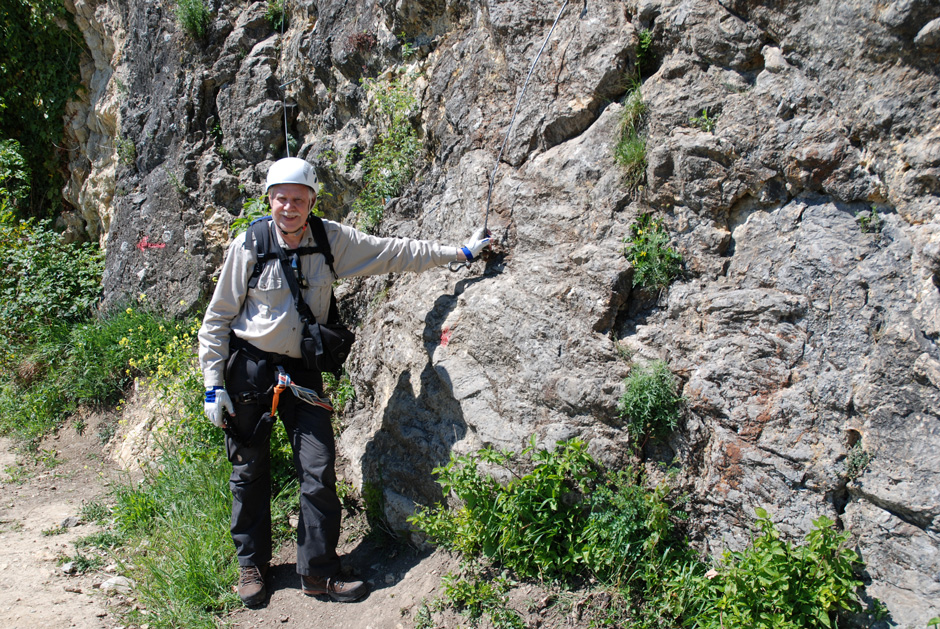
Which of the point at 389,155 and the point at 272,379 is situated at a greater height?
the point at 389,155

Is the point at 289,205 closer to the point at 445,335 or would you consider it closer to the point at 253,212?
the point at 445,335

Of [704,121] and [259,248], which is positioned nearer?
[704,121]

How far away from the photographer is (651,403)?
11.4 ft

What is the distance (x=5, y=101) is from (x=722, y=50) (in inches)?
424

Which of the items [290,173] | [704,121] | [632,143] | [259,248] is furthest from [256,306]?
[704,121]

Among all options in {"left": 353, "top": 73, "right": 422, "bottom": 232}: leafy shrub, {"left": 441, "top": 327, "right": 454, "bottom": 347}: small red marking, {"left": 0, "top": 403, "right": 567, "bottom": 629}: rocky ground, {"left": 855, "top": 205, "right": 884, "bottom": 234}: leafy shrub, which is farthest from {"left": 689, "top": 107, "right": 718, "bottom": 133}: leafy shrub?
{"left": 0, "top": 403, "right": 567, "bottom": 629}: rocky ground

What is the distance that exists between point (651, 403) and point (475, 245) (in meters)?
1.57

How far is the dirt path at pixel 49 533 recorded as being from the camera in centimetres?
414

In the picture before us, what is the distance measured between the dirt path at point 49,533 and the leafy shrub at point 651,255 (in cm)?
396

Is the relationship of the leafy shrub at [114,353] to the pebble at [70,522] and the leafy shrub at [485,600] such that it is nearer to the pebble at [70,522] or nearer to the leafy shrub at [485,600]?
the pebble at [70,522]

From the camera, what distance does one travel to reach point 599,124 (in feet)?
13.7

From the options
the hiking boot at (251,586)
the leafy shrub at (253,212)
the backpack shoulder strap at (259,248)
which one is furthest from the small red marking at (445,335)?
the leafy shrub at (253,212)

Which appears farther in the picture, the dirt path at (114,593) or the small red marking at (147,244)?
the small red marking at (147,244)

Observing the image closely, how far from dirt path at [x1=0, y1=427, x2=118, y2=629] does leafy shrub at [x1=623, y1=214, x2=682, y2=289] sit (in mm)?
3963
